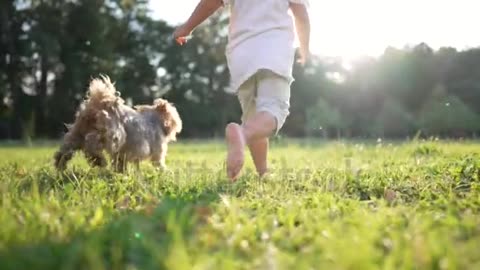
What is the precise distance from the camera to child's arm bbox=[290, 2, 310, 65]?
4730 millimetres

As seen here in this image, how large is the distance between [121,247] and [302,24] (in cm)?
319

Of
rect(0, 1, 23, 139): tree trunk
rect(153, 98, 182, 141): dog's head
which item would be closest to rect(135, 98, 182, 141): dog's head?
rect(153, 98, 182, 141): dog's head

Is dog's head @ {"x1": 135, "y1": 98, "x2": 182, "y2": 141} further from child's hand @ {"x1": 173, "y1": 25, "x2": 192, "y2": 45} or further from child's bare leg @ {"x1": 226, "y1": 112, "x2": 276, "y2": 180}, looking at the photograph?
child's bare leg @ {"x1": 226, "y1": 112, "x2": 276, "y2": 180}

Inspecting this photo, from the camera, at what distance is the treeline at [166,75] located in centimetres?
2942

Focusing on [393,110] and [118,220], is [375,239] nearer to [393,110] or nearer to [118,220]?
[118,220]

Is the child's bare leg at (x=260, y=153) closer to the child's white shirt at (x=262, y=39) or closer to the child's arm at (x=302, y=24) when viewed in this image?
the child's white shirt at (x=262, y=39)

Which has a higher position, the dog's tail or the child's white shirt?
the child's white shirt

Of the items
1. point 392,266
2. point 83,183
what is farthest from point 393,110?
point 392,266

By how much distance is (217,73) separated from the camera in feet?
135

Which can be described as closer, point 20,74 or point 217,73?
point 20,74

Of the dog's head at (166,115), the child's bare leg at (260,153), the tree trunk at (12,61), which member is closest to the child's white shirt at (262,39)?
the child's bare leg at (260,153)

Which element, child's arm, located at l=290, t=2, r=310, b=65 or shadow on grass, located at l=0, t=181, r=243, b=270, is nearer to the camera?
shadow on grass, located at l=0, t=181, r=243, b=270

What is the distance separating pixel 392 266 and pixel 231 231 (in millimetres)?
802

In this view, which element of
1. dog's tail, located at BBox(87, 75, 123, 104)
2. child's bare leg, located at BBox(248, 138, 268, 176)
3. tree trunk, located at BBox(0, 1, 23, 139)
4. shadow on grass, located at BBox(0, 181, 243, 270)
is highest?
tree trunk, located at BBox(0, 1, 23, 139)
